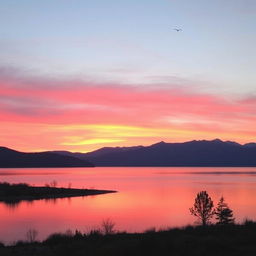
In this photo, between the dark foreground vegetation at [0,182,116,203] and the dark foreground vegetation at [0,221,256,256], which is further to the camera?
the dark foreground vegetation at [0,182,116,203]

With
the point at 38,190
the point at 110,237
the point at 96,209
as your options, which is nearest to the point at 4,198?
the point at 38,190

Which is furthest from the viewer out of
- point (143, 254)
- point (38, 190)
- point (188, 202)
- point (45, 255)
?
point (38, 190)

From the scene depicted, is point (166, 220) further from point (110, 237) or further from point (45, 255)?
point (45, 255)

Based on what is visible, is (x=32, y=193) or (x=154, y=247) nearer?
(x=154, y=247)

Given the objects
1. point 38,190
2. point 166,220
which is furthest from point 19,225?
point 38,190

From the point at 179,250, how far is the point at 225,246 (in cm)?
193

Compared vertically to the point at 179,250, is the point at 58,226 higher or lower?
lower

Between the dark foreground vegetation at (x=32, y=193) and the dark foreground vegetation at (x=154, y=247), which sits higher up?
the dark foreground vegetation at (x=154, y=247)

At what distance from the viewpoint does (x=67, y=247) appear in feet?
55.2

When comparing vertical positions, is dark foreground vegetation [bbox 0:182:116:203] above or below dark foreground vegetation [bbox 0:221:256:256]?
below

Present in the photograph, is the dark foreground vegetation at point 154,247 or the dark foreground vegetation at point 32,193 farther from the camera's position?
the dark foreground vegetation at point 32,193

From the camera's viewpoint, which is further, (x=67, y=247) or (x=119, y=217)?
(x=119, y=217)

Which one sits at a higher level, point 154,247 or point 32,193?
point 154,247

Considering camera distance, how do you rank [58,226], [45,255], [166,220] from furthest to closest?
[166,220] → [58,226] → [45,255]
